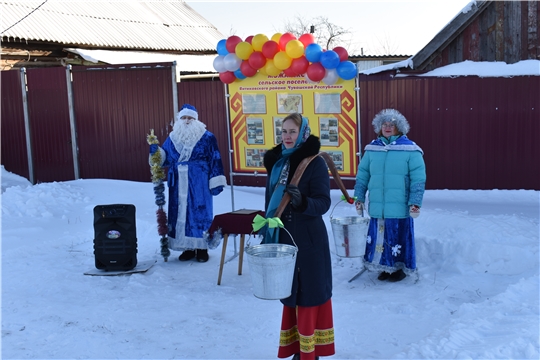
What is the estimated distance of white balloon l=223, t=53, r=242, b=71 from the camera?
24.9 feet

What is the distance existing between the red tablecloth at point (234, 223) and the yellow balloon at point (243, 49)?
208 centimetres

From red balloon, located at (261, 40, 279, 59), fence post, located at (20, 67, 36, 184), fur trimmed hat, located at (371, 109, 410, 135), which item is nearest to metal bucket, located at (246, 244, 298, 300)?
fur trimmed hat, located at (371, 109, 410, 135)

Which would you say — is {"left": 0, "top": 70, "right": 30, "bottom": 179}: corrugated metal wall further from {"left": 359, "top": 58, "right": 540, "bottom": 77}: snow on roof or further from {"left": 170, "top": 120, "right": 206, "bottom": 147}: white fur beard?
{"left": 359, "top": 58, "right": 540, "bottom": 77}: snow on roof

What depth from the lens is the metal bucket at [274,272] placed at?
12.5 ft

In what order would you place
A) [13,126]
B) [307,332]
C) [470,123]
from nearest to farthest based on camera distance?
1. [307,332]
2. [470,123]
3. [13,126]

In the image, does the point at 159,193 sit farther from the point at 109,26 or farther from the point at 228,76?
the point at 109,26

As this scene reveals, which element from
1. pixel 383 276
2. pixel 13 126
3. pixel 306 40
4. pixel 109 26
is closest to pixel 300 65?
pixel 306 40

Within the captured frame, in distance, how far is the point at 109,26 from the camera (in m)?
18.7

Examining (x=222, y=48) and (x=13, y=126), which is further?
(x=13, y=126)

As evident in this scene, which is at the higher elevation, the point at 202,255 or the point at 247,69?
the point at 247,69

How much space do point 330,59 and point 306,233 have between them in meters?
3.44

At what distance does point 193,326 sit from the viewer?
17.4ft

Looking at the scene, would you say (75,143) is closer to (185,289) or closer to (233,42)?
(233,42)

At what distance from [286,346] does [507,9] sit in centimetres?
810
